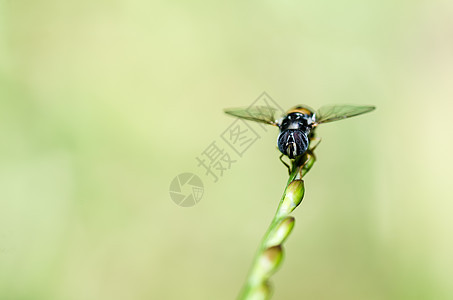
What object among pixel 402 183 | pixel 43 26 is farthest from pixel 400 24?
pixel 43 26

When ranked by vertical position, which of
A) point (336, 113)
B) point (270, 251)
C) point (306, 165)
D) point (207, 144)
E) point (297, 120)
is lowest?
point (270, 251)

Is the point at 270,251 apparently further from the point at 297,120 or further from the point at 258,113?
the point at 258,113

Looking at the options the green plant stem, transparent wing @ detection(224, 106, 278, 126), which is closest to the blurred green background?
transparent wing @ detection(224, 106, 278, 126)

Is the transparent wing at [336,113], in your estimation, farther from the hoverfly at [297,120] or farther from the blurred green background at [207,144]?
the blurred green background at [207,144]

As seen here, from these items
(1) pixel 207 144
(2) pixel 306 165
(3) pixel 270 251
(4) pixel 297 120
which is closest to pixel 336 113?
(4) pixel 297 120

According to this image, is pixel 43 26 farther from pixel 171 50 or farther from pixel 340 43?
pixel 340 43

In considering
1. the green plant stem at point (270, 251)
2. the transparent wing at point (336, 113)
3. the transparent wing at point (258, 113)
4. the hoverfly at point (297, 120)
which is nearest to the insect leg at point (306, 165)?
the hoverfly at point (297, 120)
